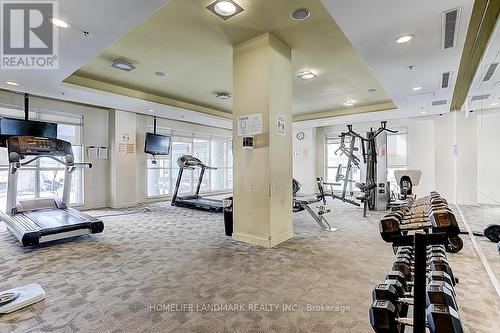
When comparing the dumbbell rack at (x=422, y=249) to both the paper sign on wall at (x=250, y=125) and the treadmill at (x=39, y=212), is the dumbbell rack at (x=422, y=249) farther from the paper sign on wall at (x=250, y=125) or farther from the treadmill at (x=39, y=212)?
the treadmill at (x=39, y=212)

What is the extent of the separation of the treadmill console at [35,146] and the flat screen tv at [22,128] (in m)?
0.78

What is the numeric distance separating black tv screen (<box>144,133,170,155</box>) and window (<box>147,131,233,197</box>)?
19.9 inches

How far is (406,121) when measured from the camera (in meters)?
9.03

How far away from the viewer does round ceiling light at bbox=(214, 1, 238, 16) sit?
291 cm

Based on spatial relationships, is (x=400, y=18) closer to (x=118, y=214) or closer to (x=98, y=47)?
(x=98, y=47)

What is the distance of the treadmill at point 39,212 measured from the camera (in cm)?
387

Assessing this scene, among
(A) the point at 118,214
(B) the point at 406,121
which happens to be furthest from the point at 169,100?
(B) the point at 406,121

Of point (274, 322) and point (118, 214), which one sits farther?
point (118, 214)

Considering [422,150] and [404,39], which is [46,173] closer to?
[404,39]

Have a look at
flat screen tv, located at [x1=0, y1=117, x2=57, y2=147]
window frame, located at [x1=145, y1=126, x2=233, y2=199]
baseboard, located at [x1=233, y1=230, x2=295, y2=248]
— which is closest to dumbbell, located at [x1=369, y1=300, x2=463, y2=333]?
baseboard, located at [x1=233, y1=230, x2=295, y2=248]

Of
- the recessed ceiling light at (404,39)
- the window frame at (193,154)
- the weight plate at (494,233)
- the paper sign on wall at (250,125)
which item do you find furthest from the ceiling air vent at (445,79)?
the window frame at (193,154)

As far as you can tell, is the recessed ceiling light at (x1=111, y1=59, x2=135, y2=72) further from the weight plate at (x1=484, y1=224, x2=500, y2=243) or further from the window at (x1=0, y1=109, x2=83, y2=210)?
the weight plate at (x1=484, y1=224, x2=500, y2=243)

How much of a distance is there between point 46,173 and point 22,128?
151 cm

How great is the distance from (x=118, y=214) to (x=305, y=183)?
723 cm
